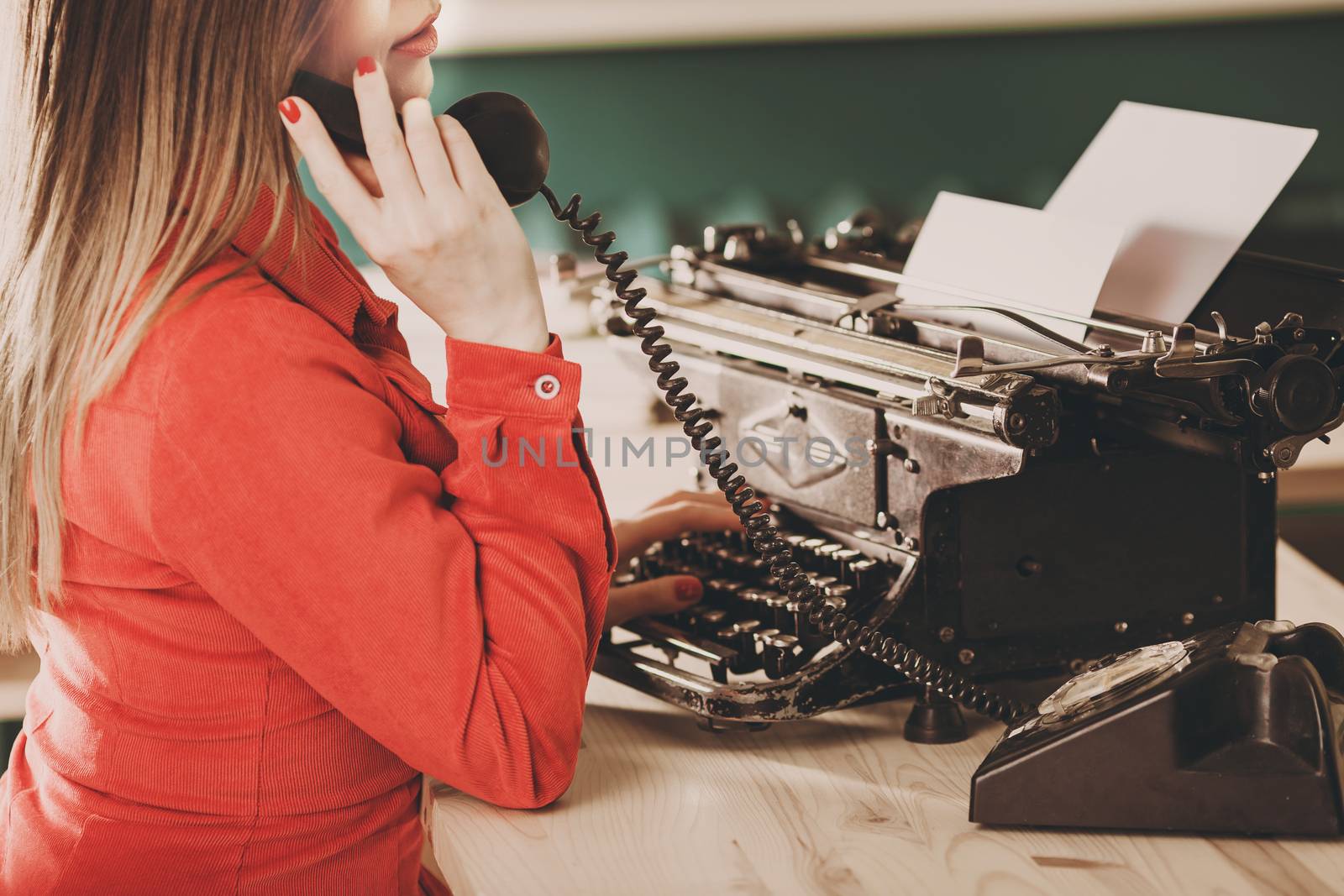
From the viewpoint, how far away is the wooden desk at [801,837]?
906 millimetres

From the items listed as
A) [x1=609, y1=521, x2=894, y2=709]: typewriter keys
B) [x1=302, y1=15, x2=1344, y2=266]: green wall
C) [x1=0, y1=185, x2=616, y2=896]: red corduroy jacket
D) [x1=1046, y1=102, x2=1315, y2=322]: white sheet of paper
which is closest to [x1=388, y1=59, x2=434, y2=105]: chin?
[x1=0, y1=185, x2=616, y2=896]: red corduroy jacket

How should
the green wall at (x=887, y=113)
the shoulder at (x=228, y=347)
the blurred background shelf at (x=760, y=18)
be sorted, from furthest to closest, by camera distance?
the green wall at (x=887, y=113) < the blurred background shelf at (x=760, y=18) < the shoulder at (x=228, y=347)

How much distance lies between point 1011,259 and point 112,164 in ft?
2.84

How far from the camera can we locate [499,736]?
95 cm

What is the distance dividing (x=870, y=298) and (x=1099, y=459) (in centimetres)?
34

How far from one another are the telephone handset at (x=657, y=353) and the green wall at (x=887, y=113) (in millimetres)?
2042

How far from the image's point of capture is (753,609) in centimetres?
133

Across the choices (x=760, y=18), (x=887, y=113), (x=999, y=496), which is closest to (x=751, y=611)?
(x=999, y=496)

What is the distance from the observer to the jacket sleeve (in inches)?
34.8

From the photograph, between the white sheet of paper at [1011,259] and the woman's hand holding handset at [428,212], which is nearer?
the woman's hand holding handset at [428,212]

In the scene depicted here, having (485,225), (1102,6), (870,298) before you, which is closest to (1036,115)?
(1102,6)

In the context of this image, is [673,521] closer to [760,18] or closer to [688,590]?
[688,590]

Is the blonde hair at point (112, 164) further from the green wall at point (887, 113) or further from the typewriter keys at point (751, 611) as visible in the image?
the green wall at point (887, 113)

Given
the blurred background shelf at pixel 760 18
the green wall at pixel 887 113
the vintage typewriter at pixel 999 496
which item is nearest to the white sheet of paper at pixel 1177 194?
the vintage typewriter at pixel 999 496
